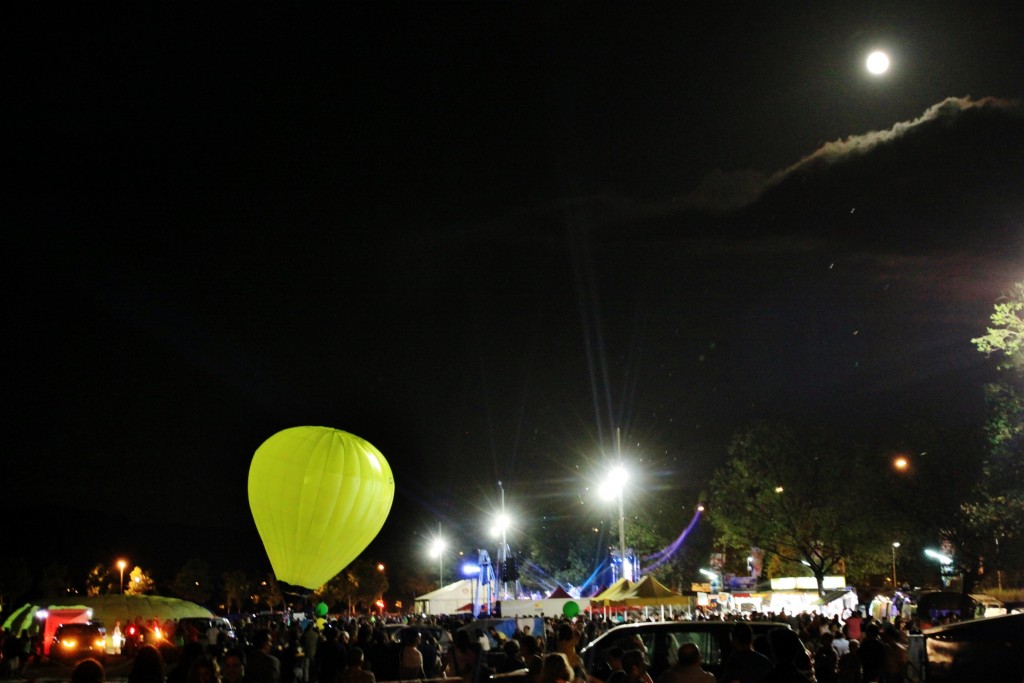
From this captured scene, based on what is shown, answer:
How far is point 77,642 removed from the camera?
32.2 m

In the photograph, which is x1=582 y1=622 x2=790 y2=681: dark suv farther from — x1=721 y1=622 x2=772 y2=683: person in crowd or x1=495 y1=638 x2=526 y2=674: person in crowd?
x1=721 y1=622 x2=772 y2=683: person in crowd

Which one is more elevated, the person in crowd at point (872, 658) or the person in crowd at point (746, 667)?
the person in crowd at point (746, 667)

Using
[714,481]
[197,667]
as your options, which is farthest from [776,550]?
[197,667]

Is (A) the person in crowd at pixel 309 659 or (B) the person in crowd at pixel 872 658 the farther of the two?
(A) the person in crowd at pixel 309 659

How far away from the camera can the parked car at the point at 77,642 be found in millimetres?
31891

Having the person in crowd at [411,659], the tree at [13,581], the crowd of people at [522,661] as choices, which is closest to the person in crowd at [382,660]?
the crowd of people at [522,661]

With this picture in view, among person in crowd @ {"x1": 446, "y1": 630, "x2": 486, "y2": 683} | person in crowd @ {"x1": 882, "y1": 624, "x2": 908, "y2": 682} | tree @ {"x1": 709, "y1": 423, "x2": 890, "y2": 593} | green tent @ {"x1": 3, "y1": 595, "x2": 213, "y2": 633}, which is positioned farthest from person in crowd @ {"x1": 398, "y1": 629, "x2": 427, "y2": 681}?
tree @ {"x1": 709, "y1": 423, "x2": 890, "y2": 593}

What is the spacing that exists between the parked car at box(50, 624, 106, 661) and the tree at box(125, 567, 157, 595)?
90299 mm

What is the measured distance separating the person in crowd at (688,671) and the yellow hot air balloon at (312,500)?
15.3 metres

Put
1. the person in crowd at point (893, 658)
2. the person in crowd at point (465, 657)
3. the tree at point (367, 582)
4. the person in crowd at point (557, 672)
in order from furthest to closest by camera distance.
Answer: the tree at point (367, 582), the person in crowd at point (465, 657), the person in crowd at point (893, 658), the person in crowd at point (557, 672)

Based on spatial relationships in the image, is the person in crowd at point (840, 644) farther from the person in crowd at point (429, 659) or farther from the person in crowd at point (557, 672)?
the person in crowd at point (557, 672)

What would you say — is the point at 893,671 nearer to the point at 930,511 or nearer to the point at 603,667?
the point at 603,667

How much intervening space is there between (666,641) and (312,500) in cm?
1201

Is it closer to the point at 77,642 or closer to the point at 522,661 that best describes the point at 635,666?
the point at 522,661
